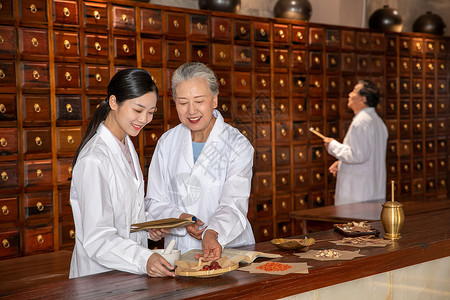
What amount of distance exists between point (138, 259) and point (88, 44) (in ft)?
10.3

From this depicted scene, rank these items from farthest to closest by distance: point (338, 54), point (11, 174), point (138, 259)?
1. point (338, 54)
2. point (11, 174)
3. point (138, 259)

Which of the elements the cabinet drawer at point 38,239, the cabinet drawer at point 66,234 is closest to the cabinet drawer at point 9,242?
the cabinet drawer at point 38,239

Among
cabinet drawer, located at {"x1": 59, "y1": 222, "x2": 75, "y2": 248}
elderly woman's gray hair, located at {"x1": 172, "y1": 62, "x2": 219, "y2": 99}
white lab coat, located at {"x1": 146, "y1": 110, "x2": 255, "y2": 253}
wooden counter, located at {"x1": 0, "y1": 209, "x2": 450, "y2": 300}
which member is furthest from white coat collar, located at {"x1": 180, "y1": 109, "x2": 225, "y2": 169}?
cabinet drawer, located at {"x1": 59, "y1": 222, "x2": 75, "y2": 248}

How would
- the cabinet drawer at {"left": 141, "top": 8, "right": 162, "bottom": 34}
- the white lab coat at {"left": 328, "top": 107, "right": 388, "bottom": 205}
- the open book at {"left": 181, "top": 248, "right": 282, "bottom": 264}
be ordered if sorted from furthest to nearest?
the white lab coat at {"left": 328, "top": 107, "right": 388, "bottom": 205} < the cabinet drawer at {"left": 141, "top": 8, "right": 162, "bottom": 34} < the open book at {"left": 181, "top": 248, "right": 282, "bottom": 264}

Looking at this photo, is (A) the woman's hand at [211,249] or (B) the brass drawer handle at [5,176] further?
(B) the brass drawer handle at [5,176]

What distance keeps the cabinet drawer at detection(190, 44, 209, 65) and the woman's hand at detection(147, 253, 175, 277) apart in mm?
3712

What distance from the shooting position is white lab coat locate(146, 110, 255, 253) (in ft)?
9.78

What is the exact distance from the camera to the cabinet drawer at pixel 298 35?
21.5 ft

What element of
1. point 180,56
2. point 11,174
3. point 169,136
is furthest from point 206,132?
point 180,56

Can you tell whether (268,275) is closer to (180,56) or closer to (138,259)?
(138,259)

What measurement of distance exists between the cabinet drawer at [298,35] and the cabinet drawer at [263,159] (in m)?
1.20

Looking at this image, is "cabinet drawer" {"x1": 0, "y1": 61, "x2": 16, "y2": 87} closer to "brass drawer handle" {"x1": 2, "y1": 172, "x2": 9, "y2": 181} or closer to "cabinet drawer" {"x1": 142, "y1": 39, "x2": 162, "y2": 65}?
"brass drawer handle" {"x1": 2, "y1": 172, "x2": 9, "y2": 181}

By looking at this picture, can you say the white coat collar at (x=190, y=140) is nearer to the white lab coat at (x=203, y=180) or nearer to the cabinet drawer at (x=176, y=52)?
the white lab coat at (x=203, y=180)

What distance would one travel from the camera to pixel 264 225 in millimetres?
6266
